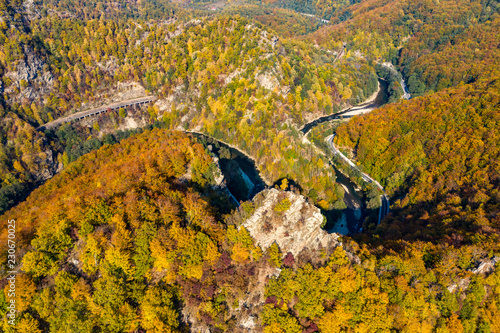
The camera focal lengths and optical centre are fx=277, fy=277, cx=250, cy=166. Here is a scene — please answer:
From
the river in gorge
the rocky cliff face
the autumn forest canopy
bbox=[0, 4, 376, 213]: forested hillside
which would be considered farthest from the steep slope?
bbox=[0, 4, 376, 213]: forested hillside

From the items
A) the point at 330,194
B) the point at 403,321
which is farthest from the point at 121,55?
the point at 403,321

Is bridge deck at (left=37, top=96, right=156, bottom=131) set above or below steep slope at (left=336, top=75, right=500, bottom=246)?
below

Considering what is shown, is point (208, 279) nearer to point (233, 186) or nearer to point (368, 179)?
point (233, 186)

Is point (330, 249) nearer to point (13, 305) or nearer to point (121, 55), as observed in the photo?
point (13, 305)

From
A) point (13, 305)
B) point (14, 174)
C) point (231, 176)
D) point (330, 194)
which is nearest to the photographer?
point (13, 305)

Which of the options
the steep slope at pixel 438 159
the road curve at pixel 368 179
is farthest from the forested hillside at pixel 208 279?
the road curve at pixel 368 179

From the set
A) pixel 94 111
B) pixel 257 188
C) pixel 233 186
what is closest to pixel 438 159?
pixel 257 188

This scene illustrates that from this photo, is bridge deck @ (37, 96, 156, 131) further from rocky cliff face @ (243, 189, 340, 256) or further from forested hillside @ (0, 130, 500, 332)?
rocky cliff face @ (243, 189, 340, 256)

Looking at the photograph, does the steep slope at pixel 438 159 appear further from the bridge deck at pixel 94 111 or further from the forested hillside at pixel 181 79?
the bridge deck at pixel 94 111
